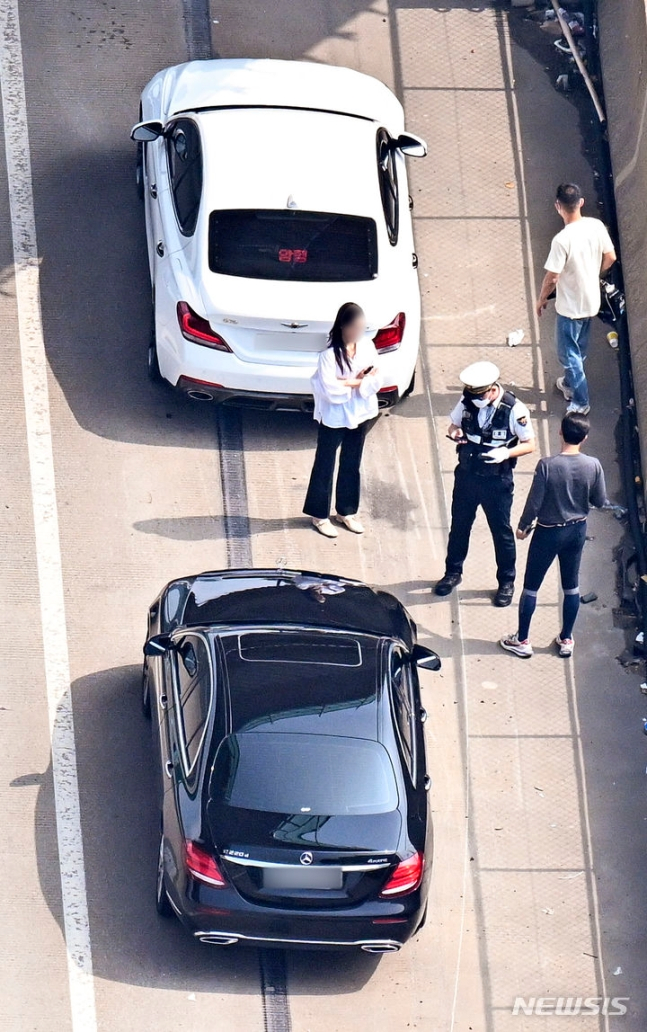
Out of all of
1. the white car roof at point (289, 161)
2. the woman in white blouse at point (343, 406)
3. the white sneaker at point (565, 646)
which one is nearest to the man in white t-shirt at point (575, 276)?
the white car roof at point (289, 161)

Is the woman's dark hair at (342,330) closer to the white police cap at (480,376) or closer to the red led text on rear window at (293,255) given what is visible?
the red led text on rear window at (293,255)

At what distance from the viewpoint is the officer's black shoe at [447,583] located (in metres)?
10.6

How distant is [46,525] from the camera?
10.6 m

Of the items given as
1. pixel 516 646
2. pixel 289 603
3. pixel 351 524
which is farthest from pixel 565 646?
pixel 289 603

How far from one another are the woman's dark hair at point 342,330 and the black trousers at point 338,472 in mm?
486

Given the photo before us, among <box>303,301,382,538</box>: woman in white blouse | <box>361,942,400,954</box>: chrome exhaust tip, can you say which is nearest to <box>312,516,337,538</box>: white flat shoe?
<box>303,301,382,538</box>: woman in white blouse

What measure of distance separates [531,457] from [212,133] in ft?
11.2

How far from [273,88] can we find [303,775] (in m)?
5.49

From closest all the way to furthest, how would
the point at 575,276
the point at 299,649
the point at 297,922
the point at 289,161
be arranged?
the point at 297,922, the point at 299,649, the point at 289,161, the point at 575,276

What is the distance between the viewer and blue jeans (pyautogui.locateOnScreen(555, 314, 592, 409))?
11.3m

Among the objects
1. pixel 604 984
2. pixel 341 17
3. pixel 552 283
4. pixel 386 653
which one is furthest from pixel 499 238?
pixel 604 984

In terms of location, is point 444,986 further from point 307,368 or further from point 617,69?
point 617,69

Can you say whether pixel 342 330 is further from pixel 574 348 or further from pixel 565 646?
pixel 565 646

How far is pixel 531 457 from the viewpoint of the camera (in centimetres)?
1147
